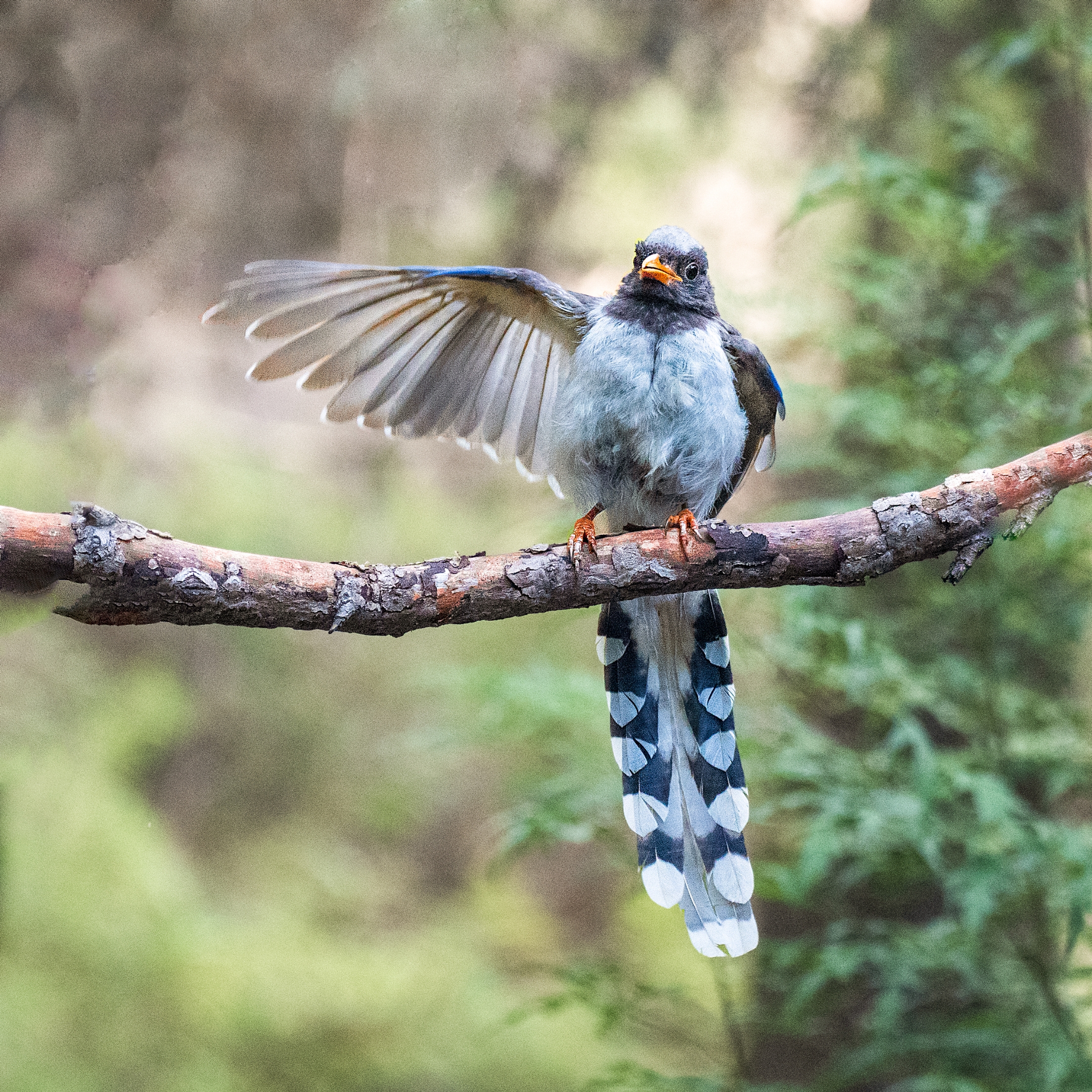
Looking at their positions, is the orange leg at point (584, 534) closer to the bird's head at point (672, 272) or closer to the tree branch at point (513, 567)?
the tree branch at point (513, 567)

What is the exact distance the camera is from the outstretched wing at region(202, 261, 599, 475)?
261 centimetres

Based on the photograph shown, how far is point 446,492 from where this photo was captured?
589 centimetres

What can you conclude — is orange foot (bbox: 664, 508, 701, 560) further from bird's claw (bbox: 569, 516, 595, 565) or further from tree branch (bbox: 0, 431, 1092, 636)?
bird's claw (bbox: 569, 516, 595, 565)

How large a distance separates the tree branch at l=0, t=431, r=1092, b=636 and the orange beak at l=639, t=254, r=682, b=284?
2.85 feet

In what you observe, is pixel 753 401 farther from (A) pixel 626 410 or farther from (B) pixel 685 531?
(B) pixel 685 531

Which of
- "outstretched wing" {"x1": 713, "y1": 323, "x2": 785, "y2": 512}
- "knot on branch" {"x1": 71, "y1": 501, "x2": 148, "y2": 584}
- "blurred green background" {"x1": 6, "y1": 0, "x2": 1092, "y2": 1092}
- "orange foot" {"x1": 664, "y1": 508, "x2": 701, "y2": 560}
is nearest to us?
"knot on branch" {"x1": 71, "y1": 501, "x2": 148, "y2": 584}

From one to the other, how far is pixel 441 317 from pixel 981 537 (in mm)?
1539

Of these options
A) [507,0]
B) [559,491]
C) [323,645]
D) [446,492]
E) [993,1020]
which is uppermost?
[507,0]

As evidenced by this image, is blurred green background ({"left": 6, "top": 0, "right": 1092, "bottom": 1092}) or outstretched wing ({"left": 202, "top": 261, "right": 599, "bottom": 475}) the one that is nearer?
outstretched wing ({"left": 202, "top": 261, "right": 599, "bottom": 475})

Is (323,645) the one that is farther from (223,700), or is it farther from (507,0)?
(507,0)

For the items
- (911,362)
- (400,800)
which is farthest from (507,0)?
(400,800)

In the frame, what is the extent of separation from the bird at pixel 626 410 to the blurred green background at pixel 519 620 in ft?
0.75

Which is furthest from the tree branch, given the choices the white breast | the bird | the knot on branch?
the white breast

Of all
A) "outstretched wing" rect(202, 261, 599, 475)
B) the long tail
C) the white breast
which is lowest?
the long tail
